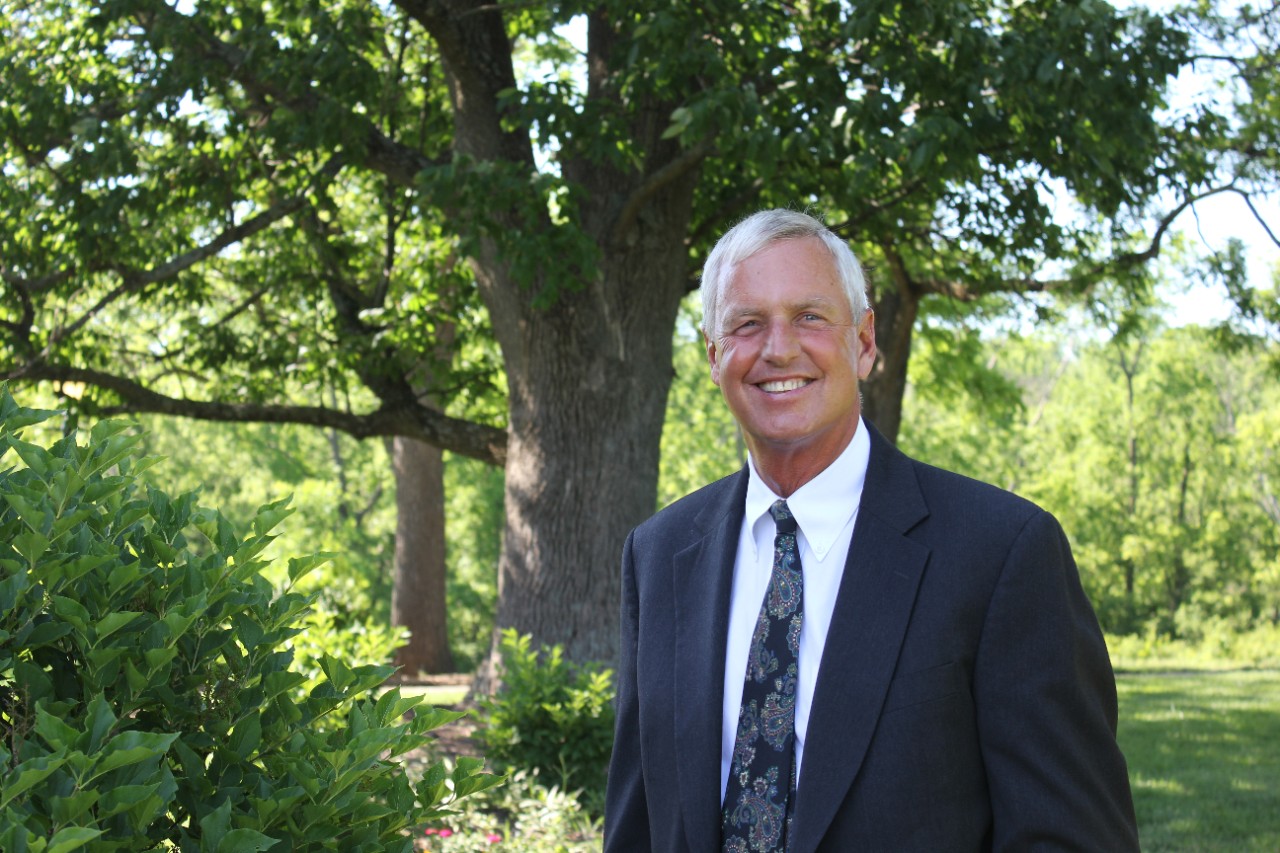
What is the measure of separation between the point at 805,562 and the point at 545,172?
252 inches

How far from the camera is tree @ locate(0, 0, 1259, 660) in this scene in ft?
27.1

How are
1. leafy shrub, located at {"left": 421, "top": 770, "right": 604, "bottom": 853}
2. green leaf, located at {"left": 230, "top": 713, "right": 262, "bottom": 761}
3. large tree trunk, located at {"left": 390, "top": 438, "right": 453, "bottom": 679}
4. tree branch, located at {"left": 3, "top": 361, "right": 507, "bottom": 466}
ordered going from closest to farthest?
green leaf, located at {"left": 230, "top": 713, "right": 262, "bottom": 761}, leafy shrub, located at {"left": 421, "top": 770, "right": 604, "bottom": 853}, tree branch, located at {"left": 3, "top": 361, "right": 507, "bottom": 466}, large tree trunk, located at {"left": 390, "top": 438, "right": 453, "bottom": 679}

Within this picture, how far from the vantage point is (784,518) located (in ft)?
8.03

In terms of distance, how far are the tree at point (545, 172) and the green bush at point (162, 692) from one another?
583cm

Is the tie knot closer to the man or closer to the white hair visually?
the man

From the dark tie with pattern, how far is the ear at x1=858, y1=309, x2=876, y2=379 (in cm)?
46

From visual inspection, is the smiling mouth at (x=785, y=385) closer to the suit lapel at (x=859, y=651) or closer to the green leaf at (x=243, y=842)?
the suit lapel at (x=859, y=651)

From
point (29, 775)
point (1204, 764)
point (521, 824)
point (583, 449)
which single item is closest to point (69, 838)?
point (29, 775)

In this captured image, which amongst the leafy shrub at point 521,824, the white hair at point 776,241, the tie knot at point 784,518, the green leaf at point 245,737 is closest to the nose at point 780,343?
the white hair at point 776,241

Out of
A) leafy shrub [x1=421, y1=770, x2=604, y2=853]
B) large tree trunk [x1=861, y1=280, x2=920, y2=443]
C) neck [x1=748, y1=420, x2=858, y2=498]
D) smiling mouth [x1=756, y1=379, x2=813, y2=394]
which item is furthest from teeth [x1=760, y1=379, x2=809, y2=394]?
large tree trunk [x1=861, y1=280, x2=920, y2=443]

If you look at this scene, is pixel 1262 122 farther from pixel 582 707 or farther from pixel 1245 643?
pixel 1245 643

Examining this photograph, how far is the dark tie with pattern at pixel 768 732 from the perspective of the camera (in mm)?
2225

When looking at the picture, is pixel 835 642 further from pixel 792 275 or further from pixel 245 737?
pixel 245 737

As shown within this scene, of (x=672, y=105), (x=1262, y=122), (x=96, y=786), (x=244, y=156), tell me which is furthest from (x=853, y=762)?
(x=1262, y=122)
